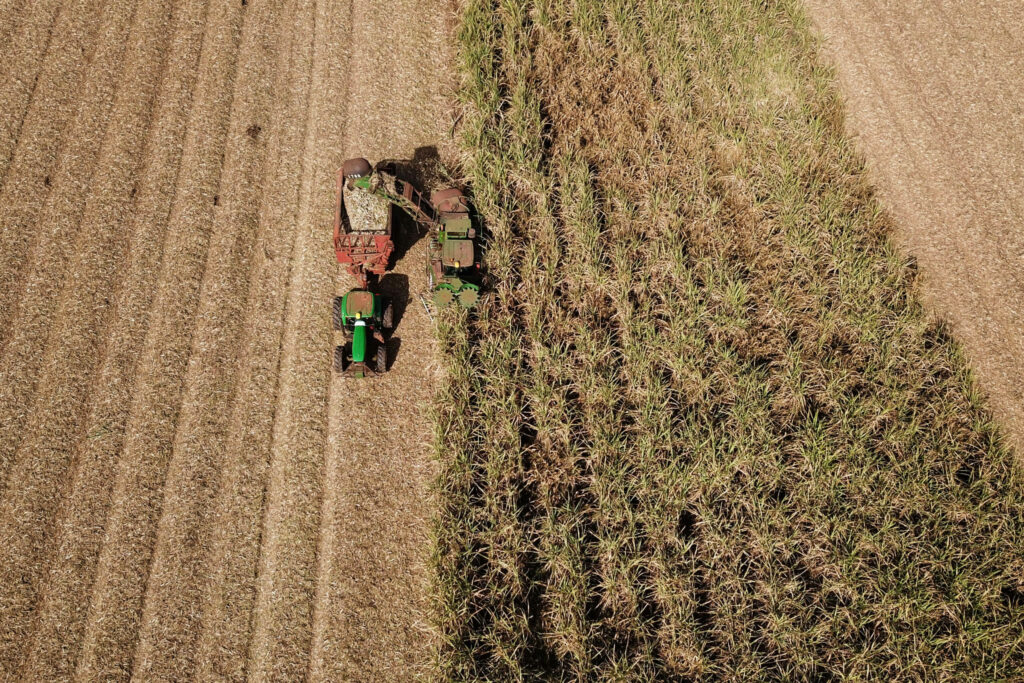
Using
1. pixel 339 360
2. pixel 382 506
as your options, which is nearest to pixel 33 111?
pixel 339 360

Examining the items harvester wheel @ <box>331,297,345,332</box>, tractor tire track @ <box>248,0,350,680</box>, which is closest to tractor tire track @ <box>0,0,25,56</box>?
tractor tire track @ <box>248,0,350,680</box>

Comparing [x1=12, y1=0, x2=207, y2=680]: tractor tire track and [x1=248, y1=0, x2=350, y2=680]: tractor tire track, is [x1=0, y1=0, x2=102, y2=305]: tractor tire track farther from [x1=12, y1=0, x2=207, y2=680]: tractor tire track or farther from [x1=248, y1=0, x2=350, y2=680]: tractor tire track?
[x1=248, y1=0, x2=350, y2=680]: tractor tire track

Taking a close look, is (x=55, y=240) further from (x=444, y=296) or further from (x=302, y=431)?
(x=444, y=296)

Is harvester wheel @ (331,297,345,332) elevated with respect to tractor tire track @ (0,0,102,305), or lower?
lower

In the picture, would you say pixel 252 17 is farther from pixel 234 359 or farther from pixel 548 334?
pixel 548 334

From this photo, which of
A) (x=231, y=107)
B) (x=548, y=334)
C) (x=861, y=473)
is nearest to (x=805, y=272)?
(x=861, y=473)
